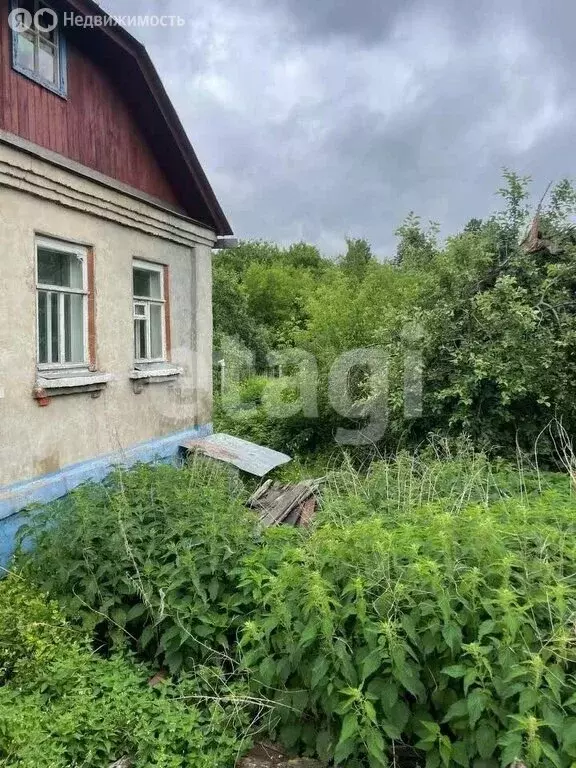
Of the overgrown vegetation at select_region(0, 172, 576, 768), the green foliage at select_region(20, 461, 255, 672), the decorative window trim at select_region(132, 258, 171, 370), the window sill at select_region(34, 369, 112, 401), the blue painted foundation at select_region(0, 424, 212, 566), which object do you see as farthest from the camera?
the decorative window trim at select_region(132, 258, 171, 370)

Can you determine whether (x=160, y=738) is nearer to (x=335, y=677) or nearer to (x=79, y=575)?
(x=335, y=677)

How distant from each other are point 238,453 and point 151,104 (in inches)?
193

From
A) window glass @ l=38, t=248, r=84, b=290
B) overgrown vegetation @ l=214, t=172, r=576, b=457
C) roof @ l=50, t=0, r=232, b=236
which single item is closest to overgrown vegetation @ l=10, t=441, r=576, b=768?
window glass @ l=38, t=248, r=84, b=290

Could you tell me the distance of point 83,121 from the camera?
638 cm

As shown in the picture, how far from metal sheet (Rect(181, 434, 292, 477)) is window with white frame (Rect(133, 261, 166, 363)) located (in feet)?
4.71

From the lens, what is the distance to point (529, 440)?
898cm

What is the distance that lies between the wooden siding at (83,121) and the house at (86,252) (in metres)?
0.02

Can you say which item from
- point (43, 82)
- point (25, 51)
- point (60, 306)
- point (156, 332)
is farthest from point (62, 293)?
point (25, 51)

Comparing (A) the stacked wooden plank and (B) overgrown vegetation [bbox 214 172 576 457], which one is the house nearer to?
(A) the stacked wooden plank

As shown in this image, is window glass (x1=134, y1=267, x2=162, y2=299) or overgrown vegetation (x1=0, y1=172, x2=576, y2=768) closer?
overgrown vegetation (x1=0, y1=172, x2=576, y2=768)

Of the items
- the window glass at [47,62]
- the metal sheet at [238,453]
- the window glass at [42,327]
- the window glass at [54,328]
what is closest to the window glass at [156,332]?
the metal sheet at [238,453]

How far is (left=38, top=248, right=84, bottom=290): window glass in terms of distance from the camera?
5828 mm

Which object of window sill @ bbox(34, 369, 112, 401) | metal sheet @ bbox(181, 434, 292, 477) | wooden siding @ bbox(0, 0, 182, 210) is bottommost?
metal sheet @ bbox(181, 434, 292, 477)

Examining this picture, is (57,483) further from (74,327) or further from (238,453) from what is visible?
(238,453)
